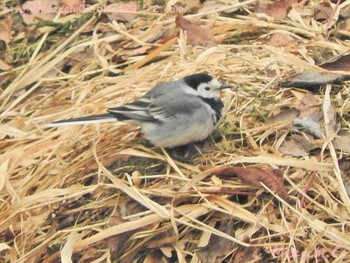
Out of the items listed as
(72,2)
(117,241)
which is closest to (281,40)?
(72,2)

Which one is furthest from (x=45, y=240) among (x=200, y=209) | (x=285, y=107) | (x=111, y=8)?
(x=111, y=8)

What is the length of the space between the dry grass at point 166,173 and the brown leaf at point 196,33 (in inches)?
2.0

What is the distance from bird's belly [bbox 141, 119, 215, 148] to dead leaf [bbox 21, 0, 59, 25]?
5.79 feet

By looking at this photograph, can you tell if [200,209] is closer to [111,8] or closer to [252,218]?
[252,218]

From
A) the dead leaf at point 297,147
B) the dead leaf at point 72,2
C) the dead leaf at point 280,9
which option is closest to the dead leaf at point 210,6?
Result: the dead leaf at point 280,9

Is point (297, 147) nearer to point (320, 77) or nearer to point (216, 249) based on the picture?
point (320, 77)

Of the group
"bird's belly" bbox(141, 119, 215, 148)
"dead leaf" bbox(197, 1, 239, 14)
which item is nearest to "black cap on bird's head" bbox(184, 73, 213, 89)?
"bird's belly" bbox(141, 119, 215, 148)

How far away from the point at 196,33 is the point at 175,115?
3.39ft

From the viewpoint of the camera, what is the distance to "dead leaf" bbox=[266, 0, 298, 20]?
5.43 meters

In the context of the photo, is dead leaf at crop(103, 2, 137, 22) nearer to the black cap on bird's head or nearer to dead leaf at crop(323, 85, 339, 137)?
the black cap on bird's head

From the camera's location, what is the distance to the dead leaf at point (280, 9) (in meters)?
5.43

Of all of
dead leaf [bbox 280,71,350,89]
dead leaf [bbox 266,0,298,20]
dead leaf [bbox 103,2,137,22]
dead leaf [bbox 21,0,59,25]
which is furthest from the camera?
dead leaf [bbox 21,0,59,25]

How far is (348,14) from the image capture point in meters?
5.36

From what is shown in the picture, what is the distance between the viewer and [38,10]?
6.04m
